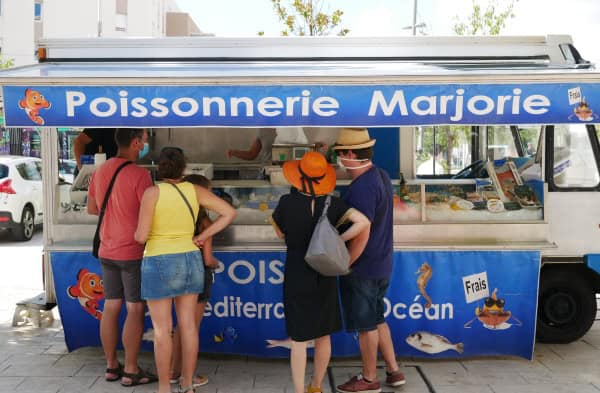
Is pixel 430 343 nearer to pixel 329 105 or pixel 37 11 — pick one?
pixel 329 105

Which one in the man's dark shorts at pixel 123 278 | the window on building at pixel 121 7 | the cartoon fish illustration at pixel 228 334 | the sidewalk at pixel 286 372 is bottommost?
the sidewalk at pixel 286 372

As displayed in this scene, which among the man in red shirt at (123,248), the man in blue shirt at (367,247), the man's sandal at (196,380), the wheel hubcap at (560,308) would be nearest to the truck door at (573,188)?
the wheel hubcap at (560,308)

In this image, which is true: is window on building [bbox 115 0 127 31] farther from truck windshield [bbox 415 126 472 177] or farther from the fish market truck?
the fish market truck

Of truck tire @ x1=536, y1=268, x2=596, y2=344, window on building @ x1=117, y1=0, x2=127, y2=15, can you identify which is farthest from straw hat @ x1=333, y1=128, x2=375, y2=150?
window on building @ x1=117, y1=0, x2=127, y2=15

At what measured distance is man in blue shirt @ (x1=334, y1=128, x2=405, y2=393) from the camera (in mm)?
4598

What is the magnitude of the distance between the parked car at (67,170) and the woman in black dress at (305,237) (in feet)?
7.22

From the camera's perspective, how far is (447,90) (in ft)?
15.4

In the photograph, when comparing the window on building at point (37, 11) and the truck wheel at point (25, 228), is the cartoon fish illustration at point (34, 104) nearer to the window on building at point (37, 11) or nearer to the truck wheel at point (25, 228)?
the truck wheel at point (25, 228)

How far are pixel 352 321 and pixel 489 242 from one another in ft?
4.74

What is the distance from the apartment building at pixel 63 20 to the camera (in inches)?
1342

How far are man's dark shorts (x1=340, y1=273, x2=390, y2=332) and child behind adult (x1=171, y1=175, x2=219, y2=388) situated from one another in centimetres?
94

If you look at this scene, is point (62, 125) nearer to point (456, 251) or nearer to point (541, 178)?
point (456, 251)

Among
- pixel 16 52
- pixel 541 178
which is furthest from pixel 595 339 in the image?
pixel 16 52

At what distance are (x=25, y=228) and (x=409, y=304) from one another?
10.1 metres
